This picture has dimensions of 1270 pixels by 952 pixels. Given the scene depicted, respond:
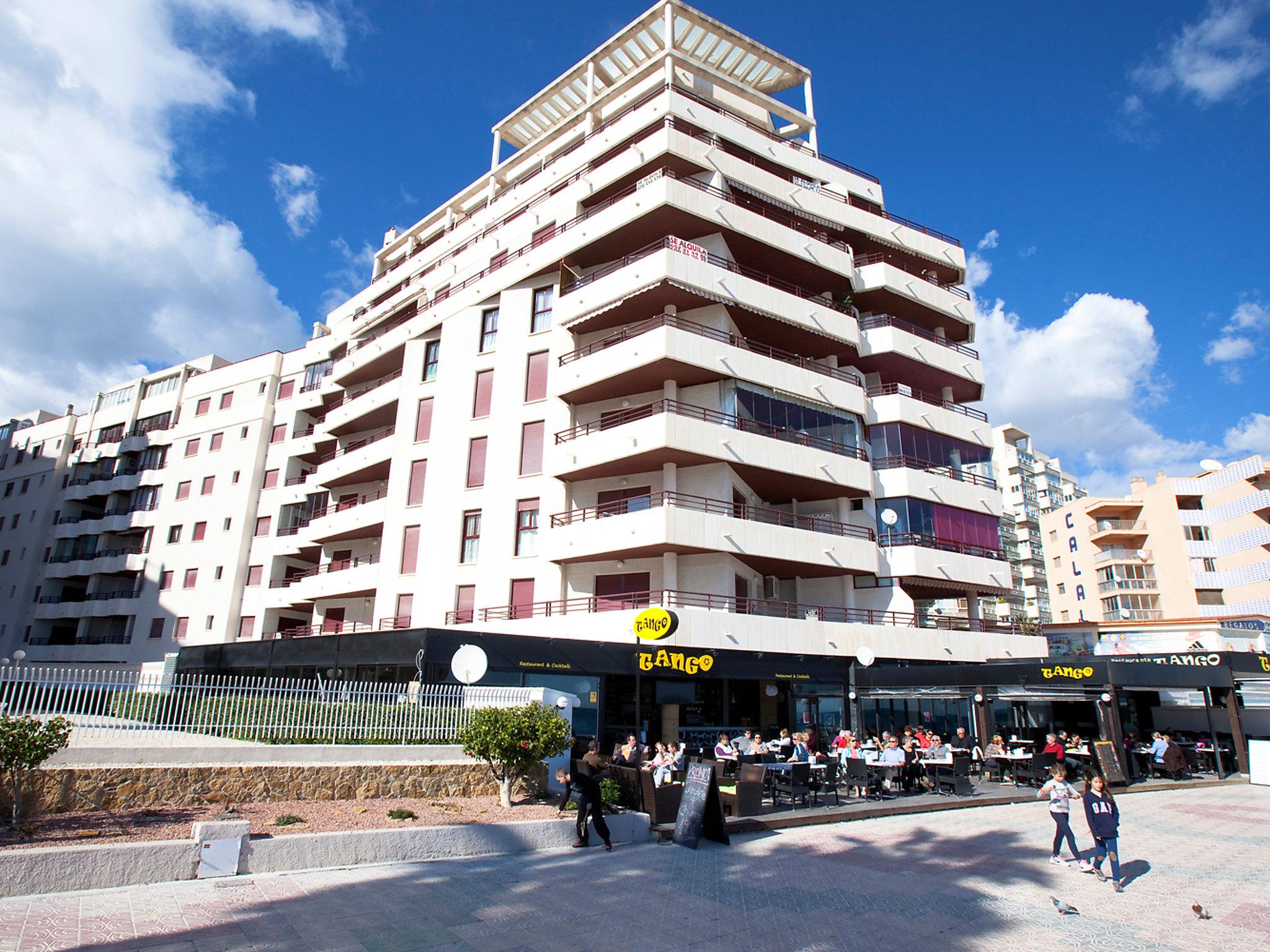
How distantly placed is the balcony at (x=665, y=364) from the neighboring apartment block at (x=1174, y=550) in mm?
45490

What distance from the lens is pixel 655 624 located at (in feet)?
68.9

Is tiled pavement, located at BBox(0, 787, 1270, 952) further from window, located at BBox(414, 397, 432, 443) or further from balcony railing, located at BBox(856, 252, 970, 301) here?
balcony railing, located at BBox(856, 252, 970, 301)

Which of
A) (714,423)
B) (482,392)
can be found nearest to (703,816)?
(714,423)

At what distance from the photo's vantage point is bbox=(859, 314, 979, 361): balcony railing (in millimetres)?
33844

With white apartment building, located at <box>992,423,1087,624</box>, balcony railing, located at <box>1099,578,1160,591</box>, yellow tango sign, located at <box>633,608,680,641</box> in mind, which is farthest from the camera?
white apartment building, located at <box>992,423,1087,624</box>

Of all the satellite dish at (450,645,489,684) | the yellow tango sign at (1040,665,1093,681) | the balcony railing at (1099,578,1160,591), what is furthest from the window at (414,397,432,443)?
the balcony railing at (1099,578,1160,591)

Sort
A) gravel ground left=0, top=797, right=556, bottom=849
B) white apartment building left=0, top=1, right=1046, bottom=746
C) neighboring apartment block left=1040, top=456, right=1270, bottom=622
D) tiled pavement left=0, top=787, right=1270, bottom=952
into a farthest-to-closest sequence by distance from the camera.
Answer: neighboring apartment block left=1040, top=456, right=1270, bottom=622
white apartment building left=0, top=1, right=1046, bottom=746
gravel ground left=0, top=797, right=556, bottom=849
tiled pavement left=0, top=787, right=1270, bottom=952

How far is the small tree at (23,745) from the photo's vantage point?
9336 mm

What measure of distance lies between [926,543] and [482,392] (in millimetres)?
19706

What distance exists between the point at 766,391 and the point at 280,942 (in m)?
24.4

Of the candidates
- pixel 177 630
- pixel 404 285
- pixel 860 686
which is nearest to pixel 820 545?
pixel 860 686

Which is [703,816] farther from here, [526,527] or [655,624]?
[526,527]

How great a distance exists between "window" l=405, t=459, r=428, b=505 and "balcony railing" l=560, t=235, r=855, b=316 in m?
9.65

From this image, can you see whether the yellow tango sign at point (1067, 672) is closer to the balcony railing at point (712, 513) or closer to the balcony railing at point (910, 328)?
the balcony railing at point (712, 513)
